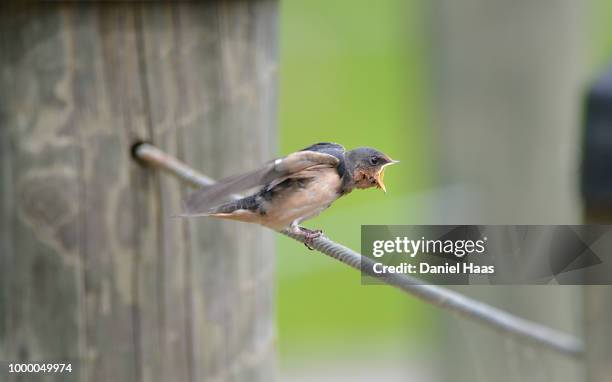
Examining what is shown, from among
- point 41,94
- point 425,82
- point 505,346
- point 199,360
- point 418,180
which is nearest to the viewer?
point 41,94

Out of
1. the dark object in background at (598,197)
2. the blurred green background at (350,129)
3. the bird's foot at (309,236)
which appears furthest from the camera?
the blurred green background at (350,129)

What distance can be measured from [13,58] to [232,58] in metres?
0.44

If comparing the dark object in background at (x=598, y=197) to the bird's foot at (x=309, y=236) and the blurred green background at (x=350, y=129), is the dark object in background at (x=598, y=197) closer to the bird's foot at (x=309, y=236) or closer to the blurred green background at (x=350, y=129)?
the bird's foot at (x=309, y=236)

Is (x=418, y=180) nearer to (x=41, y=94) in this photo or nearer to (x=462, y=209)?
(x=462, y=209)

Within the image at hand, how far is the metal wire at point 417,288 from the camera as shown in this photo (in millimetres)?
1607

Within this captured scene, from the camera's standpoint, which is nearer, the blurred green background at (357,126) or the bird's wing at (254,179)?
the bird's wing at (254,179)

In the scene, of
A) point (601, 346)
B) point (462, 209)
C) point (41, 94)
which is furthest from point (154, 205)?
point (462, 209)

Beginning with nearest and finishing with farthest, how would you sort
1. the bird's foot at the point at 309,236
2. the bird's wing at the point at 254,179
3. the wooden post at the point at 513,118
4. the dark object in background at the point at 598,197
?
1. the bird's wing at the point at 254,179
2. the bird's foot at the point at 309,236
3. the dark object in background at the point at 598,197
4. the wooden post at the point at 513,118

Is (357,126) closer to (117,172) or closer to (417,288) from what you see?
(117,172)

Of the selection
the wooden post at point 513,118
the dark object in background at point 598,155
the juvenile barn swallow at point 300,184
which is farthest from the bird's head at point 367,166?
the wooden post at point 513,118

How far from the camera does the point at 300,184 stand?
1766 mm

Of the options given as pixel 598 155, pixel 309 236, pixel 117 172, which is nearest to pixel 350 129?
pixel 117 172

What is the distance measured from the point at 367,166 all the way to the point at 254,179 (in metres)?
0.18

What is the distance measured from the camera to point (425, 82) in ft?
17.0
